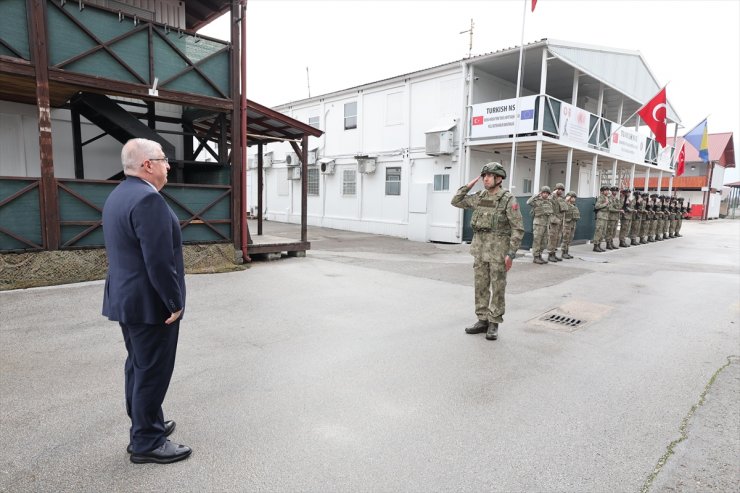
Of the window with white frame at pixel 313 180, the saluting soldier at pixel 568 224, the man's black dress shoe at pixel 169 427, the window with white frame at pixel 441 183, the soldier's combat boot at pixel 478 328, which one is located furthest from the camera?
the window with white frame at pixel 313 180

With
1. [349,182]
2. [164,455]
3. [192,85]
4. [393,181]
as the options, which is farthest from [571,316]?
[349,182]

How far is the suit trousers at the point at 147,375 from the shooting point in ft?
→ 8.23

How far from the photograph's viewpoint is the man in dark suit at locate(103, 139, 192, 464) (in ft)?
7.84

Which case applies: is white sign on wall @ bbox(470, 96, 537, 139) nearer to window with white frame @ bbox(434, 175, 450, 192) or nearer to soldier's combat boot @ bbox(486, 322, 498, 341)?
window with white frame @ bbox(434, 175, 450, 192)

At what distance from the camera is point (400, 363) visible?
4359 mm

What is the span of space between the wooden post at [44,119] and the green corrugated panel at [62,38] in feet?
0.36

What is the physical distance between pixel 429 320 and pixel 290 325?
1.86m

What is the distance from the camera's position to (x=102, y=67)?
7641mm

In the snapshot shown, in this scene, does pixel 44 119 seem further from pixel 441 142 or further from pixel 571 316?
pixel 441 142

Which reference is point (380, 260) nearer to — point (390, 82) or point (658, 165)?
point (390, 82)

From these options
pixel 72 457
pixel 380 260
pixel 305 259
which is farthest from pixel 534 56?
pixel 72 457

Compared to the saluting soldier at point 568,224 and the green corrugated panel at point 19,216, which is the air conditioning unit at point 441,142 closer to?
the saluting soldier at point 568,224

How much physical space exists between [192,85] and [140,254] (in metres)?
7.40

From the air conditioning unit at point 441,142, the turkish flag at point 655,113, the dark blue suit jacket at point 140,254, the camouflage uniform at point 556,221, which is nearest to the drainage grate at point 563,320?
the dark blue suit jacket at point 140,254
